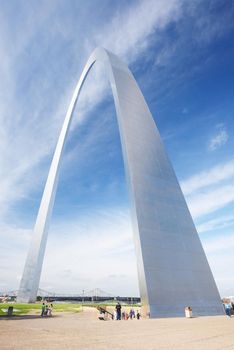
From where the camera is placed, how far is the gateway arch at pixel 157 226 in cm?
1298

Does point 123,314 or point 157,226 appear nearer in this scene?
point 157,226

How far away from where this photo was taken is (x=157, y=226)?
14.9 meters

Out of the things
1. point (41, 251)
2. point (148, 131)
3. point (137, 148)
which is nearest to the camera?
point (137, 148)

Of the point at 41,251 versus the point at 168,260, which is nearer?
the point at 168,260

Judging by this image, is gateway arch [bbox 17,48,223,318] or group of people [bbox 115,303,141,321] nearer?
gateway arch [bbox 17,48,223,318]

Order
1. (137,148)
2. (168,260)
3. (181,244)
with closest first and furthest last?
(168,260), (181,244), (137,148)

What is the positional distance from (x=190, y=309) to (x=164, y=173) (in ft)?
28.6

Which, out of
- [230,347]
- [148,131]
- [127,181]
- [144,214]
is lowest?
[230,347]

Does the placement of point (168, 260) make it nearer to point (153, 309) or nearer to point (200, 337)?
point (153, 309)

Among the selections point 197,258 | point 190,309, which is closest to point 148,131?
point 197,258

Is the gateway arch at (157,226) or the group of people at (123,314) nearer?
the gateway arch at (157,226)

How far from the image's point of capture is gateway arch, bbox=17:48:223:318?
13.0 metres

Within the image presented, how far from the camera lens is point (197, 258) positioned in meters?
15.4

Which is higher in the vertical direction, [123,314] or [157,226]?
[157,226]
